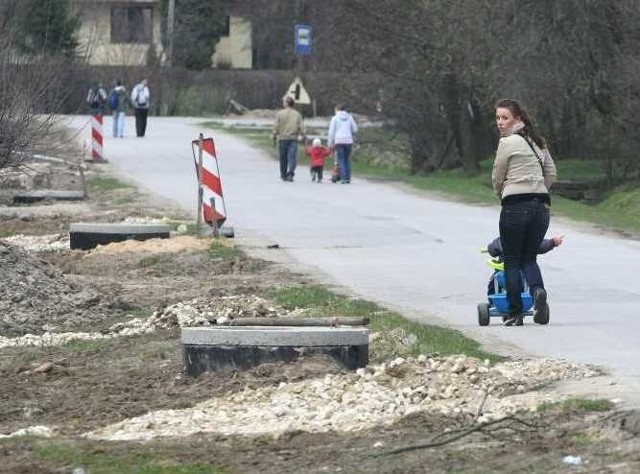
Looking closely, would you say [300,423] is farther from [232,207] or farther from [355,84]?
[355,84]

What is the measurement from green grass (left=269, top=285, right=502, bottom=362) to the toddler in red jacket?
58.1ft

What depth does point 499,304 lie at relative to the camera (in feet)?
41.4

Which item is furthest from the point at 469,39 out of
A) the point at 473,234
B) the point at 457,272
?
the point at 457,272

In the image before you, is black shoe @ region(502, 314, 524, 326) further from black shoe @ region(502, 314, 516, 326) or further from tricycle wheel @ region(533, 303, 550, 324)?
tricycle wheel @ region(533, 303, 550, 324)

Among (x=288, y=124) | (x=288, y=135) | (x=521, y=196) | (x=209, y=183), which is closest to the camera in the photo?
(x=521, y=196)

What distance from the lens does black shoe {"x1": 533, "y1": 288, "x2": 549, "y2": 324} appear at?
40.6 feet

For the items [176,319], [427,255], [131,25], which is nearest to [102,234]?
[427,255]

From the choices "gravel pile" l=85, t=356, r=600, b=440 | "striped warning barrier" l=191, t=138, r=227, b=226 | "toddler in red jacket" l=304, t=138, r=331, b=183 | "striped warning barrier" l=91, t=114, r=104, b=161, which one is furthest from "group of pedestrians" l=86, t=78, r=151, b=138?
"gravel pile" l=85, t=356, r=600, b=440

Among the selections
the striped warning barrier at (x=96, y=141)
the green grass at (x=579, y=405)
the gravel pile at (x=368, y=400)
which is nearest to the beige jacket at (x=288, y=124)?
the striped warning barrier at (x=96, y=141)

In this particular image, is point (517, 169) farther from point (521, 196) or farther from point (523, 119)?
point (523, 119)

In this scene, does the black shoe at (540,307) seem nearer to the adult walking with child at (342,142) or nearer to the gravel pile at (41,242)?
the gravel pile at (41,242)

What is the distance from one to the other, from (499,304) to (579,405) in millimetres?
3900

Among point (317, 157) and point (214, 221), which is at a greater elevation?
point (214, 221)

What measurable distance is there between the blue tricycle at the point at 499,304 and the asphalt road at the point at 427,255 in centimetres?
9
